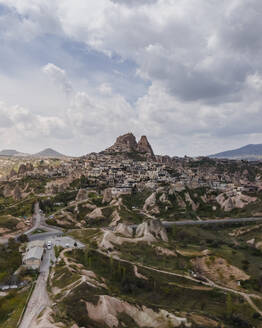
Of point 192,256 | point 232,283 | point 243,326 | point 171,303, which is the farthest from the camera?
point 192,256

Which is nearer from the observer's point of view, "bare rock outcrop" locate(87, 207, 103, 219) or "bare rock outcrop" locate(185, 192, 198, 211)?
"bare rock outcrop" locate(87, 207, 103, 219)

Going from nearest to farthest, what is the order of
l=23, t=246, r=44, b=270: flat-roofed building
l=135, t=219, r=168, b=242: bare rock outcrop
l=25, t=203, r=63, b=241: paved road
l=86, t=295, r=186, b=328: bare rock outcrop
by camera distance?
l=86, t=295, r=186, b=328: bare rock outcrop
l=23, t=246, r=44, b=270: flat-roofed building
l=135, t=219, r=168, b=242: bare rock outcrop
l=25, t=203, r=63, b=241: paved road

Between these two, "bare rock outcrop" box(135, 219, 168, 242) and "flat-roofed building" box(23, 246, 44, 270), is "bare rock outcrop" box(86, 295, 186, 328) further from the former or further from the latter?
"bare rock outcrop" box(135, 219, 168, 242)

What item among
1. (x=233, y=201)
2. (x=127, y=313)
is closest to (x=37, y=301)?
(x=127, y=313)

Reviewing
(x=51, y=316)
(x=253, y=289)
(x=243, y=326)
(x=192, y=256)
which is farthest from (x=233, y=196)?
(x=51, y=316)

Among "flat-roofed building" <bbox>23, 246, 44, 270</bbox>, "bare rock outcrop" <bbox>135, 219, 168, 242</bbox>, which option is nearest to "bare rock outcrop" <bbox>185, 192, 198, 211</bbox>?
"bare rock outcrop" <bbox>135, 219, 168, 242</bbox>

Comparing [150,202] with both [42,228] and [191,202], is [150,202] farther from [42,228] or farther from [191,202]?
[42,228]

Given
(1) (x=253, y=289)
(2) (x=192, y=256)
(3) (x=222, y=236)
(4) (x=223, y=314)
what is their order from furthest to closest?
1. (3) (x=222, y=236)
2. (2) (x=192, y=256)
3. (1) (x=253, y=289)
4. (4) (x=223, y=314)

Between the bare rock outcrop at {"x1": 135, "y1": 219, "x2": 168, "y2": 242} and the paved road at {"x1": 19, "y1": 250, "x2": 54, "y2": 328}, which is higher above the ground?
the bare rock outcrop at {"x1": 135, "y1": 219, "x2": 168, "y2": 242}

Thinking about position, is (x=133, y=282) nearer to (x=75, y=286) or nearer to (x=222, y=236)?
(x=75, y=286)
